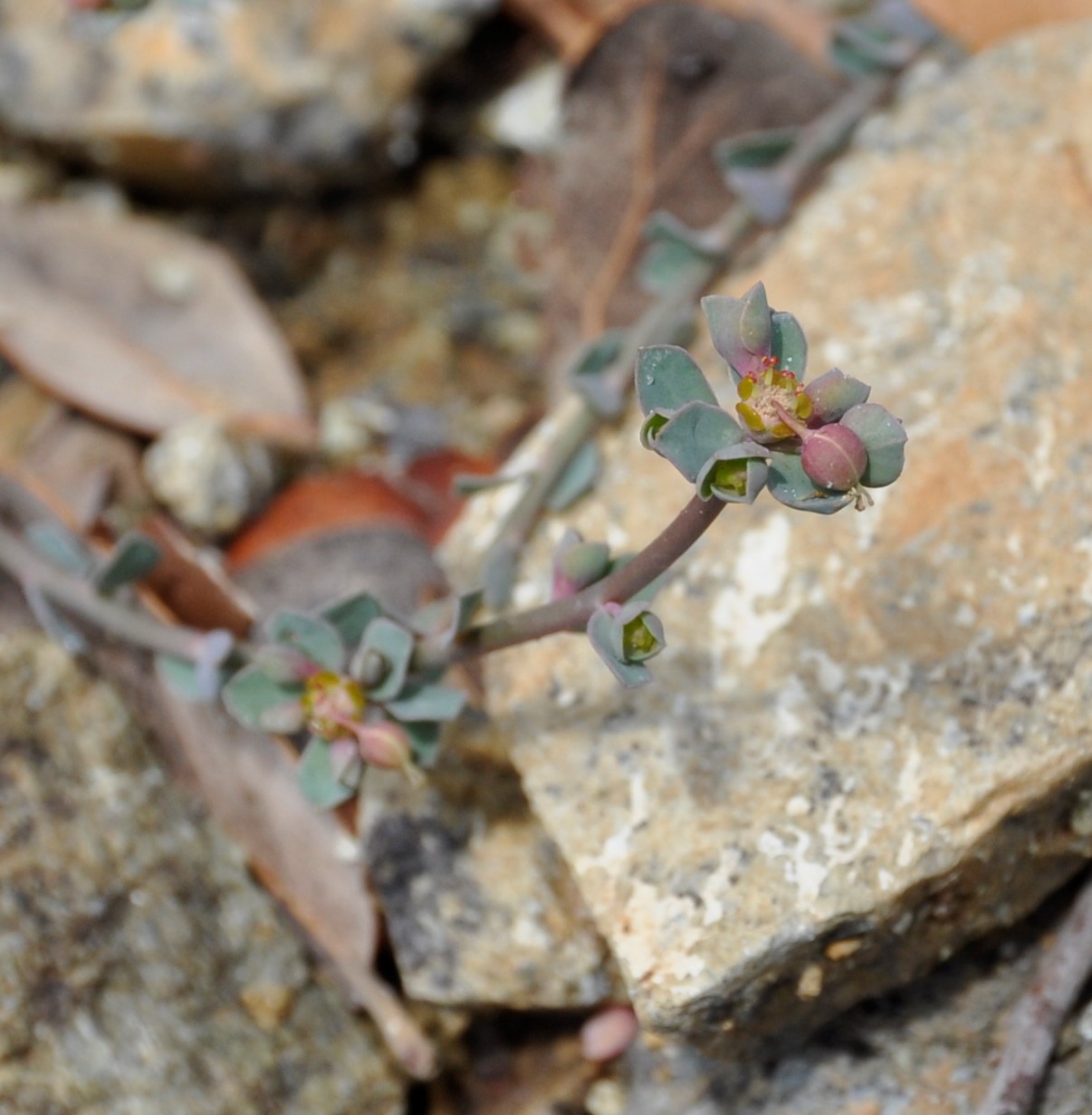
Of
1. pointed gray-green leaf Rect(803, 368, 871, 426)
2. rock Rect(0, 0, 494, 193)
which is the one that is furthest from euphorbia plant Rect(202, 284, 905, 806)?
rock Rect(0, 0, 494, 193)

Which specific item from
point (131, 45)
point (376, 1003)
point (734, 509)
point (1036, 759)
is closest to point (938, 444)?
point (734, 509)

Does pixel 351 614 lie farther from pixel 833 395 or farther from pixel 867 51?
pixel 867 51

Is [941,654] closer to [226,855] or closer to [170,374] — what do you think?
[226,855]

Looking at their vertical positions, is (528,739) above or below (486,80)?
below

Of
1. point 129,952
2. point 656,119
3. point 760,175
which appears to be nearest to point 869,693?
point 760,175

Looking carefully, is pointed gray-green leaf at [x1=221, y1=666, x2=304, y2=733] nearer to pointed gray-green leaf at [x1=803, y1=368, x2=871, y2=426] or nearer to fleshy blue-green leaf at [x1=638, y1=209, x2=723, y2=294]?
pointed gray-green leaf at [x1=803, y1=368, x2=871, y2=426]

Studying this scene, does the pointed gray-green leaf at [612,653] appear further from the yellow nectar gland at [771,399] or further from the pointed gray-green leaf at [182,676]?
the pointed gray-green leaf at [182,676]
